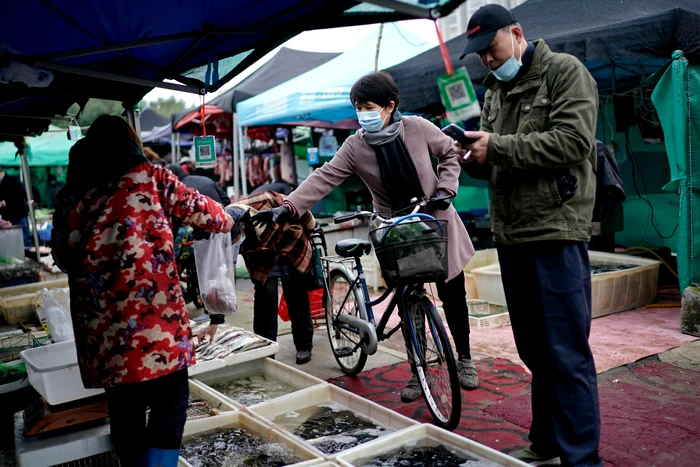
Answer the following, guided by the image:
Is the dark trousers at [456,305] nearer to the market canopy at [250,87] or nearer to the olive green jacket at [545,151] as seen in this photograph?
the olive green jacket at [545,151]

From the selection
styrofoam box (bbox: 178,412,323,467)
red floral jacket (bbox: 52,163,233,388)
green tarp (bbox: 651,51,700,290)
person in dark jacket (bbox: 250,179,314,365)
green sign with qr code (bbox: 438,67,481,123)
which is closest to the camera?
green sign with qr code (bbox: 438,67,481,123)

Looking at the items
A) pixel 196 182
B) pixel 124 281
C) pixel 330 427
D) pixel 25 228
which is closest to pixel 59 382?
pixel 124 281

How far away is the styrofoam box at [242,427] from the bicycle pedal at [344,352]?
1.19 meters

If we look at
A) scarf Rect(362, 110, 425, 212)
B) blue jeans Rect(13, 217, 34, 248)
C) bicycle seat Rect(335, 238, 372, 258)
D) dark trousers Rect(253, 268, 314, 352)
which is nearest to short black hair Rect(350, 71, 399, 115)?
scarf Rect(362, 110, 425, 212)

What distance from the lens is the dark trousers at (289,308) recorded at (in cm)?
542

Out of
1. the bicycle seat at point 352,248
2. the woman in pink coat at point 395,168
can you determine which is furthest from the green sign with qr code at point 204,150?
the bicycle seat at point 352,248

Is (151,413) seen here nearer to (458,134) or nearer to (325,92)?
(458,134)

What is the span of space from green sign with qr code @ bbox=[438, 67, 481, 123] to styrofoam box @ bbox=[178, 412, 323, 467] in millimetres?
2008

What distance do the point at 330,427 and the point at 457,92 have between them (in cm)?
241

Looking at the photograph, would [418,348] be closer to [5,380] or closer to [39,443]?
[39,443]

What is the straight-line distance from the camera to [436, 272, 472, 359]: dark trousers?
176 inches

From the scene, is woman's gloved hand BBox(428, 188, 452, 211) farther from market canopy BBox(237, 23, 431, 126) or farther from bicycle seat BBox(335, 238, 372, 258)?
market canopy BBox(237, 23, 431, 126)

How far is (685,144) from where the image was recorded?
568 cm

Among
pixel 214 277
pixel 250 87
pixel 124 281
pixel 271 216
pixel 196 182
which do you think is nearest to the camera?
pixel 124 281
